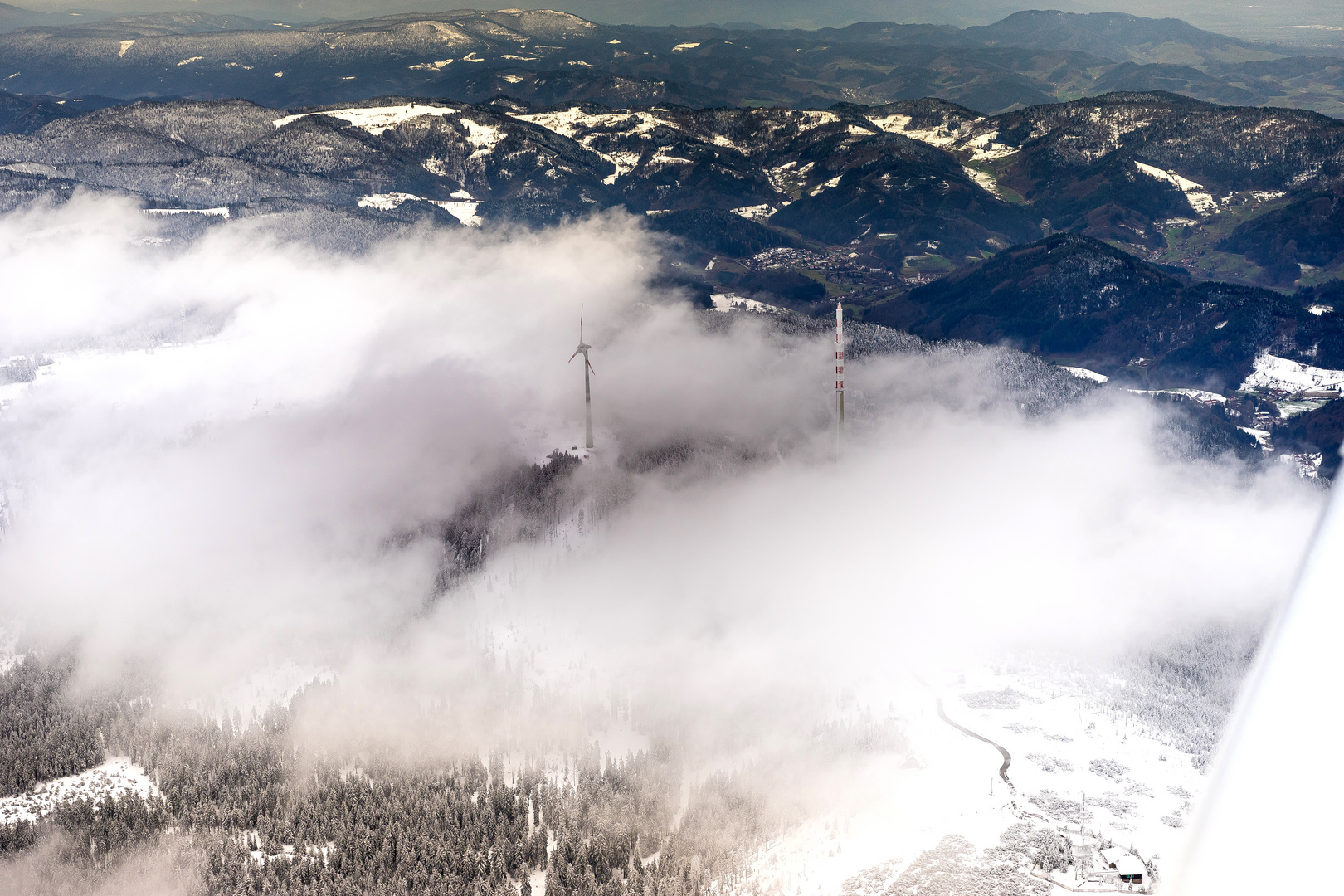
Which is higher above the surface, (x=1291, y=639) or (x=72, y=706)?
(x=1291, y=639)

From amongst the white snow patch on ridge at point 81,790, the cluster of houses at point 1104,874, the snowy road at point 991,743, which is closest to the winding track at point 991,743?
the snowy road at point 991,743

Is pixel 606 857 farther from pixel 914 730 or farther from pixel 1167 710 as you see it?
pixel 1167 710

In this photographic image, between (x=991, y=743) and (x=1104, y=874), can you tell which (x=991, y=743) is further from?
(x=1104, y=874)

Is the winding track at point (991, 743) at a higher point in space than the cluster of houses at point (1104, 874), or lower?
lower

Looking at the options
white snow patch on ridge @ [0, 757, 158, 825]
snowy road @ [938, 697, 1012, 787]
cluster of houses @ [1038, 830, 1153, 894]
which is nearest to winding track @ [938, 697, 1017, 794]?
snowy road @ [938, 697, 1012, 787]

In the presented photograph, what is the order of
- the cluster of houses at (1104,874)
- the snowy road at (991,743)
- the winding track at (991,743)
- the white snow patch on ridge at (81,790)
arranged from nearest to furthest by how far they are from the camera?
1. the cluster of houses at (1104,874)
2. the winding track at (991,743)
3. the snowy road at (991,743)
4. the white snow patch on ridge at (81,790)

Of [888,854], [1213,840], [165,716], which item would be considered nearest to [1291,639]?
[1213,840]

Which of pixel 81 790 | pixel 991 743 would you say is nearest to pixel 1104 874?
pixel 991 743

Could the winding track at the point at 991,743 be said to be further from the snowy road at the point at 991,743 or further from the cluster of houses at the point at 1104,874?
the cluster of houses at the point at 1104,874
